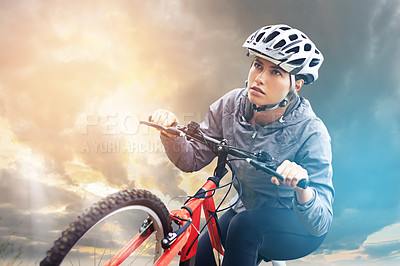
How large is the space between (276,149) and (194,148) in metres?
0.39

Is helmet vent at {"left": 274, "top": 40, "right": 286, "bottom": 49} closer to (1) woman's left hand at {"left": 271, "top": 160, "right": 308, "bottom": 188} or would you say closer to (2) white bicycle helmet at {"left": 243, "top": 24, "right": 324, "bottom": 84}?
(2) white bicycle helmet at {"left": 243, "top": 24, "right": 324, "bottom": 84}

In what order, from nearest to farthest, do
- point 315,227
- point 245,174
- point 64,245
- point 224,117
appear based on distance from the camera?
1. point 64,245
2. point 315,227
3. point 245,174
4. point 224,117

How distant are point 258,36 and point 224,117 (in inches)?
17.3

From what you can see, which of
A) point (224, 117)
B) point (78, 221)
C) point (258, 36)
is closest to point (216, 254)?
point (224, 117)

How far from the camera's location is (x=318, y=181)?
145 centimetres

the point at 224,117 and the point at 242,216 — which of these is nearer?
the point at 242,216

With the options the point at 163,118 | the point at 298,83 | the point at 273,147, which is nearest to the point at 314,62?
the point at 298,83

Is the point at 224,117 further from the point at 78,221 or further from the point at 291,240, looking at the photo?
the point at 78,221

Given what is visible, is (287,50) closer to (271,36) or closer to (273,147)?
(271,36)

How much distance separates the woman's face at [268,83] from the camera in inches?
61.7

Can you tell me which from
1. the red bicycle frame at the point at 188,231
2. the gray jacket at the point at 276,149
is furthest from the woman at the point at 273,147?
the red bicycle frame at the point at 188,231

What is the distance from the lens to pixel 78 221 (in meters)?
0.90

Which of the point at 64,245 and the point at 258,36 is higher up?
the point at 258,36

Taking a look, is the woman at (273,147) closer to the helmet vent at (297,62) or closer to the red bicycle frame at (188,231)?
the helmet vent at (297,62)
